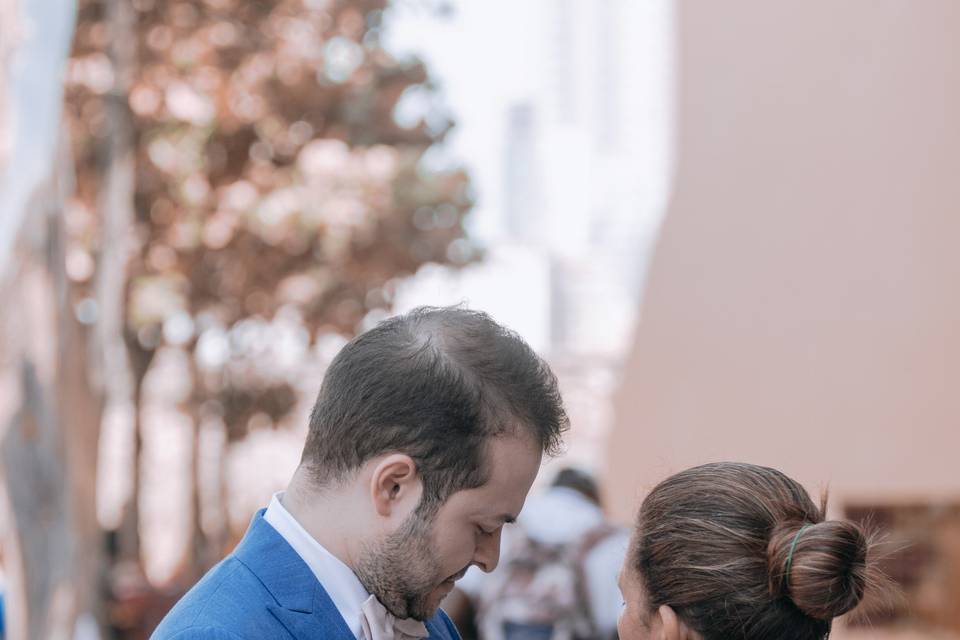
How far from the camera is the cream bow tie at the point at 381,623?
Answer: 191 centimetres

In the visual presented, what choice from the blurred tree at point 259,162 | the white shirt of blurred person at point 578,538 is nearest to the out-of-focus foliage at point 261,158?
the blurred tree at point 259,162

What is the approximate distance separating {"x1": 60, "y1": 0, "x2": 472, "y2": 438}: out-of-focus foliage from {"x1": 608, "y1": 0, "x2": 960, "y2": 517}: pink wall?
16.0 feet

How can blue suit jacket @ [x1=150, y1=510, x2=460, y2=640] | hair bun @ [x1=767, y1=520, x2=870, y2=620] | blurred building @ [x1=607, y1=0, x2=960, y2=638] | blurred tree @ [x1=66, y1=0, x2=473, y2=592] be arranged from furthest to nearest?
blurred tree @ [x1=66, y1=0, x2=473, y2=592], blurred building @ [x1=607, y1=0, x2=960, y2=638], hair bun @ [x1=767, y1=520, x2=870, y2=620], blue suit jacket @ [x1=150, y1=510, x2=460, y2=640]

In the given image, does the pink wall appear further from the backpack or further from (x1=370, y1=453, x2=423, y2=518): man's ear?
(x1=370, y1=453, x2=423, y2=518): man's ear

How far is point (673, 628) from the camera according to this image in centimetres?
200

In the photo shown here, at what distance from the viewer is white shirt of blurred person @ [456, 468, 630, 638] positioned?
16.7ft

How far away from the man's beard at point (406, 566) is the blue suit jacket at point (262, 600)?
8 cm

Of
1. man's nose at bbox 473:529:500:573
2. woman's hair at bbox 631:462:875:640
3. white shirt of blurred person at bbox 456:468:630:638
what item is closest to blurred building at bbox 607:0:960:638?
white shirt of blurred person at bbox 456:468:630:638

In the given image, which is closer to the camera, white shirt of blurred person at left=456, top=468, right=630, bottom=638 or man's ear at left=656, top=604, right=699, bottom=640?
man's ear at left=656, top=604, right=699, bottom=640

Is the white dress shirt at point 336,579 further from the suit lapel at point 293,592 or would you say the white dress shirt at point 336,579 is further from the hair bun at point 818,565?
the hair bun at point 818,565

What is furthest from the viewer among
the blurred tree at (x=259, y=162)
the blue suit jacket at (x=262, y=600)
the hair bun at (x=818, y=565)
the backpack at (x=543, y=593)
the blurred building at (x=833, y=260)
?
the blurred tree at (x=259, y=162)

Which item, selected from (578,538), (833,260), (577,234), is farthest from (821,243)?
Result: (577,234)

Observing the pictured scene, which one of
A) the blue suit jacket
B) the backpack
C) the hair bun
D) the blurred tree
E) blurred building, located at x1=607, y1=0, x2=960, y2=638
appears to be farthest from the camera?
the blurred tree

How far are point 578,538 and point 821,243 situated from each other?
273 centimetres
